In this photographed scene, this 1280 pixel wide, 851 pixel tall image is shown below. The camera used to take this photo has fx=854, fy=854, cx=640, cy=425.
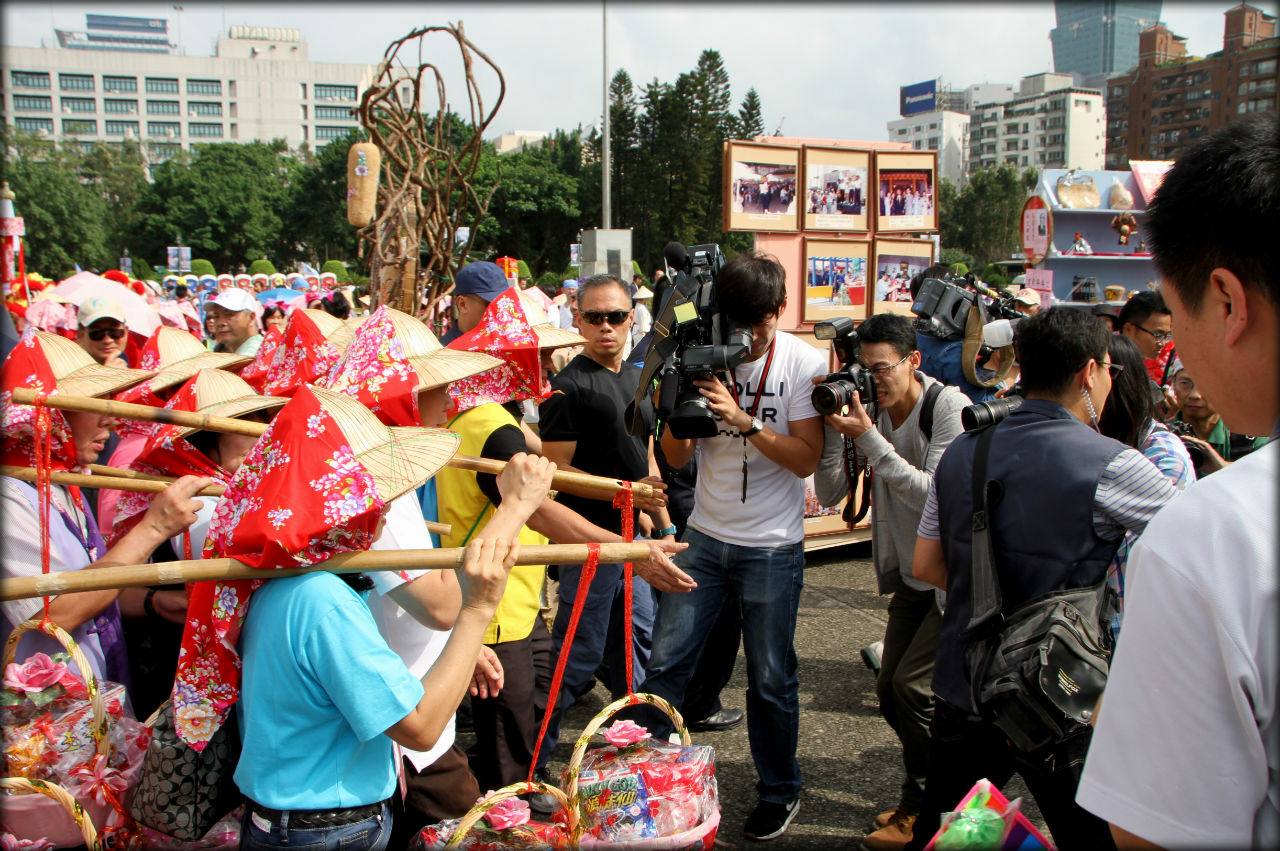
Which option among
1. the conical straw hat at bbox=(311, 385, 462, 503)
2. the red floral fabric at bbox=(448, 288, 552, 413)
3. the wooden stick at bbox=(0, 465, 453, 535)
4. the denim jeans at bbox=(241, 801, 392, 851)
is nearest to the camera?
the denim jeans at bbox=(241, 801, 392, 851)

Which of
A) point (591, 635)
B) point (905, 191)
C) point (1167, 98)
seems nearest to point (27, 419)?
point (591, 635)

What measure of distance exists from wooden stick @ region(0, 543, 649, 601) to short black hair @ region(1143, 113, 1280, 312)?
1258 millimetres

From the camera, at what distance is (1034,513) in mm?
2230

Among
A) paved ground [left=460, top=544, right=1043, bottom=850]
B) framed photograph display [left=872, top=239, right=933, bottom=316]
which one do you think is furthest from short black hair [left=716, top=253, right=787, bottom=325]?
framed photograph display [left=872, top=239, right=933, bottom=316]

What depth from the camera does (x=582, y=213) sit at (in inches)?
2434

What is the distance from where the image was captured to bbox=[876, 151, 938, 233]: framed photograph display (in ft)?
21.1

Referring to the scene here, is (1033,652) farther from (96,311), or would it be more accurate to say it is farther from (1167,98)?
(1167,98)

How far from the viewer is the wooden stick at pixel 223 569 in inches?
58.3

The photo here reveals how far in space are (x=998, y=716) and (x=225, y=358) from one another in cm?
353

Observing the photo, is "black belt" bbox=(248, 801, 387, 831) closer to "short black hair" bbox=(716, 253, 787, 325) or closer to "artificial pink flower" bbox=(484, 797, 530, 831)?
"artificial pink flower" bbox=(484, 797, 530, 831)

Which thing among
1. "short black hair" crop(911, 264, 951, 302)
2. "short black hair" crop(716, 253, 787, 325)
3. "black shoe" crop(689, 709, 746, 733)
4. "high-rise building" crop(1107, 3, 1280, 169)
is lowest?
"black shoe" crop(689, 709, 746, 733)

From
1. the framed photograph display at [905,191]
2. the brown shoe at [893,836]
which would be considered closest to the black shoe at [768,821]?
the brown shoe at [893,836]

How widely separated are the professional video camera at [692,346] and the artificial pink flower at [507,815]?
1358mm

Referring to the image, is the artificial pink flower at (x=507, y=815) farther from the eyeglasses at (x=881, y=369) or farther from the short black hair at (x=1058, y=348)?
the eyeglasses at (x=881, y=369)
